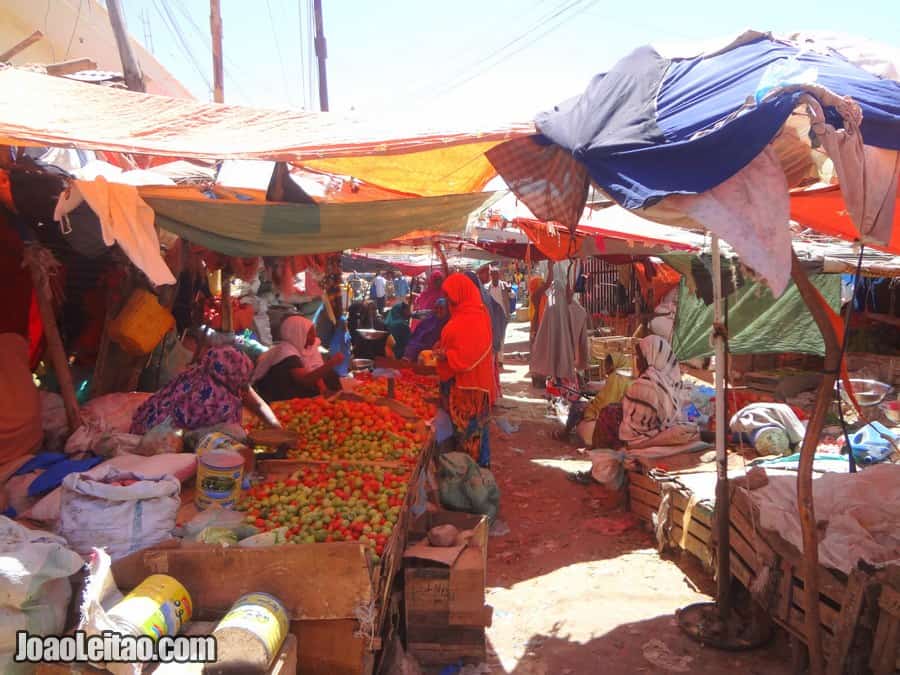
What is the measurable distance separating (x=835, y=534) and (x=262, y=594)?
9.87 feet

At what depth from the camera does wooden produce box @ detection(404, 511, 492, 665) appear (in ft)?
A: 11.6

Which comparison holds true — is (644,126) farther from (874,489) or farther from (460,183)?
(874,489)

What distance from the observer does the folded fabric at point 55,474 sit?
3504 millimetres

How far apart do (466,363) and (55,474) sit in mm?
3439

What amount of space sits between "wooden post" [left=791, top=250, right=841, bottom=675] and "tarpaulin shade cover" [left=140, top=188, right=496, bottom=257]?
210 centimetres

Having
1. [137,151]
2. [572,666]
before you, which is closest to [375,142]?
[137,151]

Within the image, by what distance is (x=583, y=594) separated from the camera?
15.3ft

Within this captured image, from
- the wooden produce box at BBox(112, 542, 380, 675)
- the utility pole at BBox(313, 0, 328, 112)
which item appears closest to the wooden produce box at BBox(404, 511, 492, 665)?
the wooden produce box at BBox(112, 542, 380, 675)

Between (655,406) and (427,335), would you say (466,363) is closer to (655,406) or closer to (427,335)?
(655,406)

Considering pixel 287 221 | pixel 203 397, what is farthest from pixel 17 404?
pixel 287 221

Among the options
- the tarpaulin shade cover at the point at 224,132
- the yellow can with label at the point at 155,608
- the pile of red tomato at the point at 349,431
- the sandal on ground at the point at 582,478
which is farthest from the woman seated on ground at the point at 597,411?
the yellow can with label at the point at 155,608

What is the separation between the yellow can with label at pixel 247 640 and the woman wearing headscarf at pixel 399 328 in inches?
350

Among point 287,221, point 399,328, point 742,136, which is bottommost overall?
point 399,328

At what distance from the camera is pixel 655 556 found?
532 cm
